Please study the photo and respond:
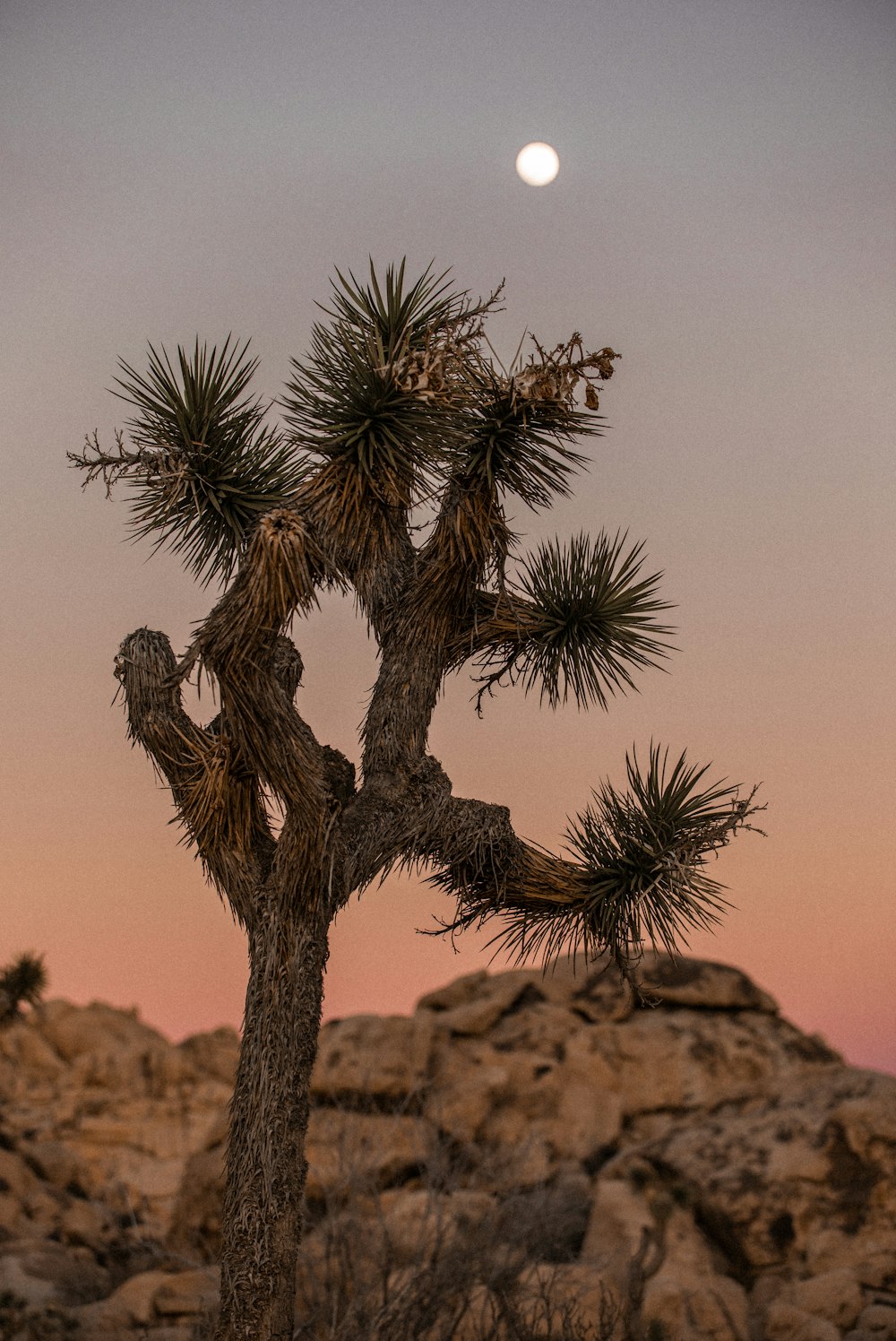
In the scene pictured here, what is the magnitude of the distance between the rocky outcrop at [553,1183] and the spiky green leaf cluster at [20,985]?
112 inches

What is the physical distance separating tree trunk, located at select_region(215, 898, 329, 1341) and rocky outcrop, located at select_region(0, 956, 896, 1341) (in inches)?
88.4

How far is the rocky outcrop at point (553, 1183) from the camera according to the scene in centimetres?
940

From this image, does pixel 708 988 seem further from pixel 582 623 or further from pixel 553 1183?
pixel 582 623

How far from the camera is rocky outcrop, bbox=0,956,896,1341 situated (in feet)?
30.8

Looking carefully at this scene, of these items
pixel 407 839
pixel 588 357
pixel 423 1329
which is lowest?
pixel 423 1329

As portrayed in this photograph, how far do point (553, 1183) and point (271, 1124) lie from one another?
8.45 metres

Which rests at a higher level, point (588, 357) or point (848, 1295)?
point (588, 357)

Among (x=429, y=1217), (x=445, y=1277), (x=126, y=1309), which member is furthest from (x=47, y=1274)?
(x=445, y=1277)

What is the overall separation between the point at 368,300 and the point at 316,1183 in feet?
35.4

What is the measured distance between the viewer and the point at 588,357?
652 cm

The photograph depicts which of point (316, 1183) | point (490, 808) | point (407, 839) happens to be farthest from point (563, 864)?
point (316, 1183)

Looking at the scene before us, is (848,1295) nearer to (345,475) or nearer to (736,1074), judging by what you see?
(736,1074)

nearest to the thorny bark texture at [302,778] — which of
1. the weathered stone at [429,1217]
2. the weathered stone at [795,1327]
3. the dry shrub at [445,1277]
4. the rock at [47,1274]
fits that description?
the dry shrub at [445,1277]

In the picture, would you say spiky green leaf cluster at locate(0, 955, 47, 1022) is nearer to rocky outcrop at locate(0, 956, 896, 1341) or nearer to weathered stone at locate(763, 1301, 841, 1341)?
rocky outcrop at locate(0, 956, 896, 1341)
